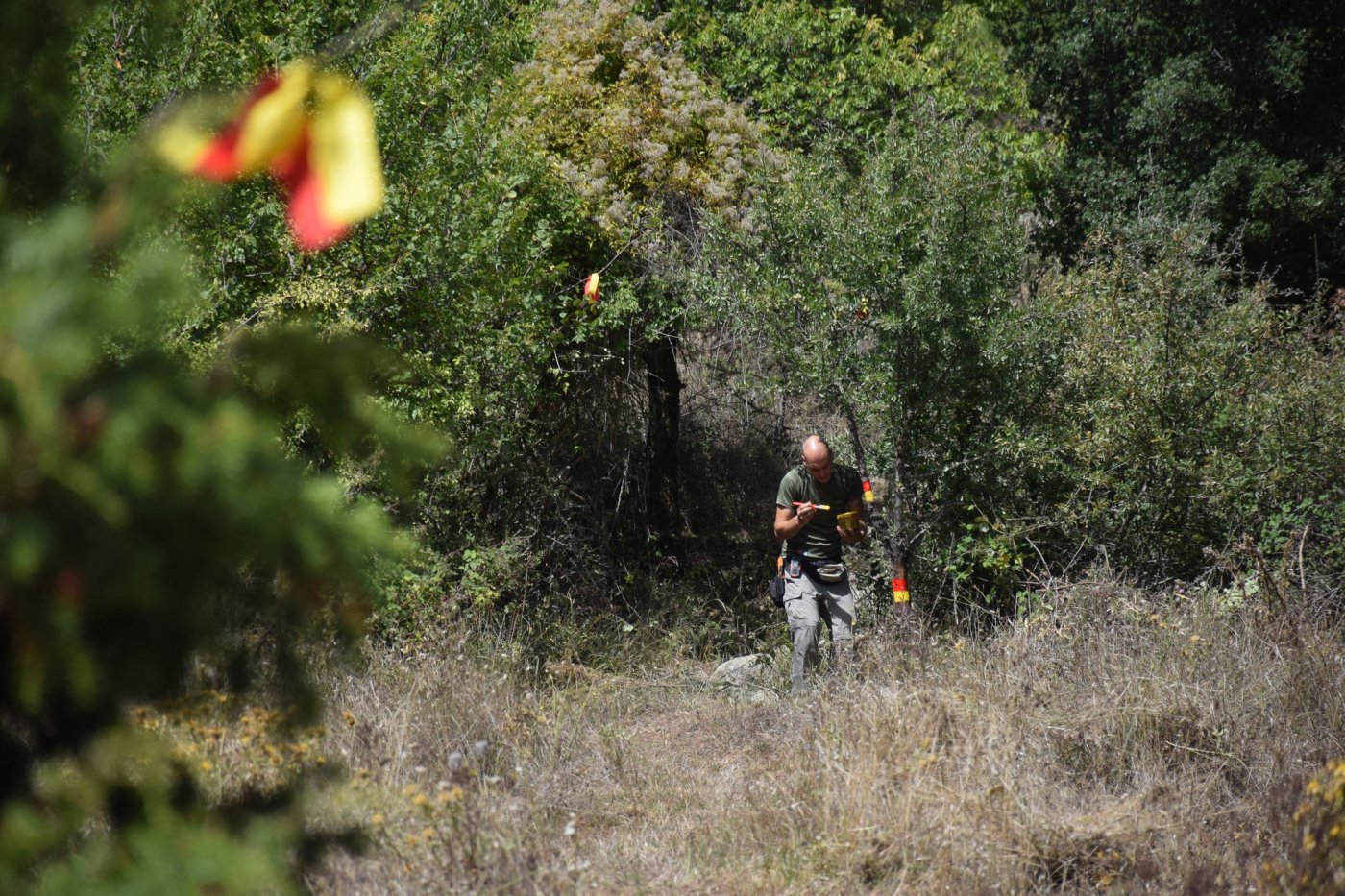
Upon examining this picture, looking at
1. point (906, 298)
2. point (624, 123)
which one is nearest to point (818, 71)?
point (624, 123)

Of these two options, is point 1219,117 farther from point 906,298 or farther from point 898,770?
point 898,770

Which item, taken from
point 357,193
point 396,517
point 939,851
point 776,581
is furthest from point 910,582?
point 357,193

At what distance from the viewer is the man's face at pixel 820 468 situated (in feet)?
21.8

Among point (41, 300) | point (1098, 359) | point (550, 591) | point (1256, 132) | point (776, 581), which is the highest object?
point (1256, 132)

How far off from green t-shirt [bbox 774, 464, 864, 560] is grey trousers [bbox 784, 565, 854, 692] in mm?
178

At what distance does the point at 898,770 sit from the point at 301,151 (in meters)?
3.11

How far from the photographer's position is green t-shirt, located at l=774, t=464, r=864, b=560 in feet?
22.4

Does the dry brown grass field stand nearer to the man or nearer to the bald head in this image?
the man

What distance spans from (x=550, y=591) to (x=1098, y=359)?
447 centimetres

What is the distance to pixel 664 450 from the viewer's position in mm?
10969

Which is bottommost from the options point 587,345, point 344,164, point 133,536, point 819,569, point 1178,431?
point 819,569

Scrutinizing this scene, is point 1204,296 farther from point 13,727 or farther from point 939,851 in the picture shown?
point 13,727

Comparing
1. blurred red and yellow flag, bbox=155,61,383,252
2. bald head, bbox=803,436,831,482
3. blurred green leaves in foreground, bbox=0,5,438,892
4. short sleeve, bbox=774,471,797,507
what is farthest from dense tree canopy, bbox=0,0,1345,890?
short sleeve, bbox=774,471,797,507

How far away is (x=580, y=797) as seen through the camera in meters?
4.62
